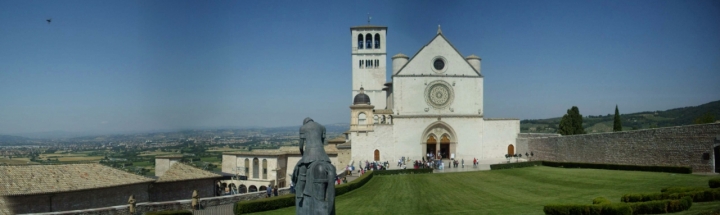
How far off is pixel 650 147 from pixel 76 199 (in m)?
29.9

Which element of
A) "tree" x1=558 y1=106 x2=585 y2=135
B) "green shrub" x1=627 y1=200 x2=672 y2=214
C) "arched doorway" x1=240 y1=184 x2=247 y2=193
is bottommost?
"arched doorway" x1=240 y1=184 x2=247 y2=193

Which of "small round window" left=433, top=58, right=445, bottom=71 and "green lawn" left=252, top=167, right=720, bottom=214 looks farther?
"small round window" left=433, top=58, right=445, bottom=71

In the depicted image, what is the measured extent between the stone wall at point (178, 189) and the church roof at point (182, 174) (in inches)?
9.3

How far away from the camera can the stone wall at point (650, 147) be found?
27234 millimetres

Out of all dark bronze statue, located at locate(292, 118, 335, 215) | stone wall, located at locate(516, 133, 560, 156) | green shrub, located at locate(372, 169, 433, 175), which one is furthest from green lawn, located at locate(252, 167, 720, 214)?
stone wall, located at locate(516, 133, 560, 156)

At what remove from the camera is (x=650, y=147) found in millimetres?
30953

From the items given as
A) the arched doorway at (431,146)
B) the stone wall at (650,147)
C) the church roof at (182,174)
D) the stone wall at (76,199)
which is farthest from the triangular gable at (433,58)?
the stone wall at (76,199)

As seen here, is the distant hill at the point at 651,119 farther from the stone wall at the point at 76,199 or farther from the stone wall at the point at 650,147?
the stone wall at the point at 76,199

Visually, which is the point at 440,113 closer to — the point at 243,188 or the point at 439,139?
the point at 439,139

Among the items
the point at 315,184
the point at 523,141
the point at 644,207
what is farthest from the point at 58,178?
the point at 523,141

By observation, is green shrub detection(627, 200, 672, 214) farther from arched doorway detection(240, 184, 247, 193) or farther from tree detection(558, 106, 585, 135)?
tree detection(558, 106, 585, 135)

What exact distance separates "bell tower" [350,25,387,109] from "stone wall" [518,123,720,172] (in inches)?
1100

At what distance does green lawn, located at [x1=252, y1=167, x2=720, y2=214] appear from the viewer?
22.8 metres

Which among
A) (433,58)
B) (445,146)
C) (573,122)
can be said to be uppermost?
(433,58)
